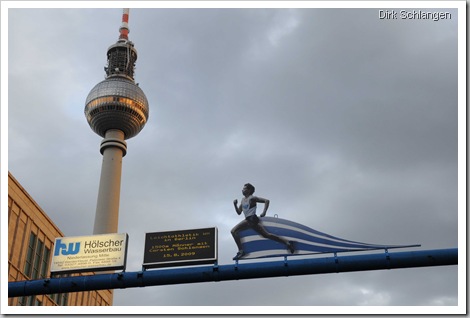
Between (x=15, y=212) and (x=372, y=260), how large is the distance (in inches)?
1218

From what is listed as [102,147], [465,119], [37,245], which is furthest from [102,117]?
[465,119]

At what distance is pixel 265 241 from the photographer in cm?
3014

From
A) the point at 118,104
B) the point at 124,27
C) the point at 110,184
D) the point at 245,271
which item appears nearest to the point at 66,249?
the point at 245,271

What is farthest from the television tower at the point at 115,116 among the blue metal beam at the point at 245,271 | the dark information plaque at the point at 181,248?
the blue metal beam at the point at 245,271

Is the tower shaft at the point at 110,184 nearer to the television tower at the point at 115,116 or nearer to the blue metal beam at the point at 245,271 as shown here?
the television tower at the point at 115,116

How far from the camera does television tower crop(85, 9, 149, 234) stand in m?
89.3

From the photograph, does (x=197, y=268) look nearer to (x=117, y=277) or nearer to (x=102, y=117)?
(x=117, y=277)

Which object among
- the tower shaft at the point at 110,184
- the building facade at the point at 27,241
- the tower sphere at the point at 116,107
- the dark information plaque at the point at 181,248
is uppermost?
the tower sphere at the point at 116,107

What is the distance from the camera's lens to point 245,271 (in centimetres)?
2769

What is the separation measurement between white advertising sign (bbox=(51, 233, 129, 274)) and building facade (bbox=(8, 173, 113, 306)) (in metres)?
15.2

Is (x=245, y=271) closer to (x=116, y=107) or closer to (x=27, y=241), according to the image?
(x=27, y=241)

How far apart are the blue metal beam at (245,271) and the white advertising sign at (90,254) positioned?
2474mm

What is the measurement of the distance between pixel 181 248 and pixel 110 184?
61.7m

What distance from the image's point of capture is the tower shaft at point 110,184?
86.5 metres
